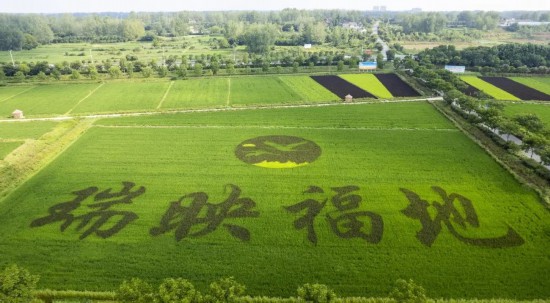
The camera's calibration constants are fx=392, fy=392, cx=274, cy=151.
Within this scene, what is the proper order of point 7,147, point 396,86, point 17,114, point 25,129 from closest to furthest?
point 7,147 → point 25,129 → point 17,114 → point 396,86

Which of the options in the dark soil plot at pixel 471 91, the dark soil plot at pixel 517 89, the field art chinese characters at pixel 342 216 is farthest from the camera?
the dark soil plot at pixel 471 91

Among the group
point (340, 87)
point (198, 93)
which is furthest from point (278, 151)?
point (340, 87)

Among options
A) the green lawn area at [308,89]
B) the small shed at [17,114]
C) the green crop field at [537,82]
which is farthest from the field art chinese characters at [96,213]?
the green crop field at [537,82]

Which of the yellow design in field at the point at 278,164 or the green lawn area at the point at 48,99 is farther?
the green lawn area at the point at 48,99

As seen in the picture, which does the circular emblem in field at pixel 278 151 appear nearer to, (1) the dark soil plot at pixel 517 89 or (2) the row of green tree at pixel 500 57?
(1) the dark soil plot at pixel 517 89

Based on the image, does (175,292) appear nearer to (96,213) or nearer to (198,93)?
(96,213)

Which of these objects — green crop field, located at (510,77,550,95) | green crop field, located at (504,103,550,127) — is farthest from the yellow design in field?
green crop field, located at (510,77,550,95)
